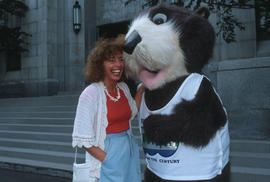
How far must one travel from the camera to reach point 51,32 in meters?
9.52

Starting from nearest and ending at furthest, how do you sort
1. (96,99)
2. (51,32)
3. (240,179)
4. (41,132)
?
(96,99), (240,179), (41,132), (51,32)

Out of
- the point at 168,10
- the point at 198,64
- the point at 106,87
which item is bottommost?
the point at 106,87

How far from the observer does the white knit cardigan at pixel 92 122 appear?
1924mm

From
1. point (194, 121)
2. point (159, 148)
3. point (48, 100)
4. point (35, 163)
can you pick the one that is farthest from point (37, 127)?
point (194, 121)

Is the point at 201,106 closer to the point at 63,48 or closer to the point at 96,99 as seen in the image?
the point at 96,99

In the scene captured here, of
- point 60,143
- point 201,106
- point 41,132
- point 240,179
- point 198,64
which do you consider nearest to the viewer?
point 201,106

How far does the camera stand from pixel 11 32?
9344 mm

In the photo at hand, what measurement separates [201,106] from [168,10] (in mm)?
684

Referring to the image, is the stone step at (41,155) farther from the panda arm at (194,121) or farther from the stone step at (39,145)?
the panda arm at (194,121)

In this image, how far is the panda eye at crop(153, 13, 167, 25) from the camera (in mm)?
1714

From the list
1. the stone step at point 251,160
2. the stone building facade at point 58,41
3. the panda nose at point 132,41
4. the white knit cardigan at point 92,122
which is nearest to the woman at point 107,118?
the white knit cardigan at point 92,122

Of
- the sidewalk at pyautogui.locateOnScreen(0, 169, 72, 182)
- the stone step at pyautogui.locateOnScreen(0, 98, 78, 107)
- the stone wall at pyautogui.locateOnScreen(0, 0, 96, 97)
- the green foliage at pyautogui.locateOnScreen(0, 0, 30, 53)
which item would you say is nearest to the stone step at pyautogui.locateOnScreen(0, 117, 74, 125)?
the stone step at pyautogui.locateOnScreen(0, 98, 78, 107)

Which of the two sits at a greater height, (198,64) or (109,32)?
(109,32)

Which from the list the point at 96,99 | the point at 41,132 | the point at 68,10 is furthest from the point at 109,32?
the point at 96,99
